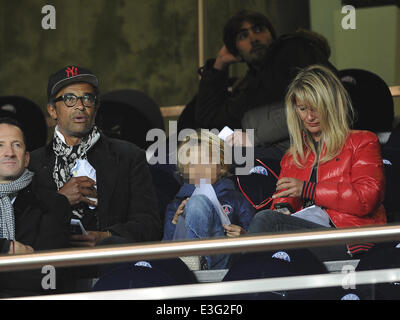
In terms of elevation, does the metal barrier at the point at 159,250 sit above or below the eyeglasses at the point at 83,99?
below

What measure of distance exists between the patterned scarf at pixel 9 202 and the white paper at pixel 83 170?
0.88 ft

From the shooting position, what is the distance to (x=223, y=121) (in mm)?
3338

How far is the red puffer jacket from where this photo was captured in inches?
98.8

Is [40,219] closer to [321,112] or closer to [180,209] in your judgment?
[180,209]

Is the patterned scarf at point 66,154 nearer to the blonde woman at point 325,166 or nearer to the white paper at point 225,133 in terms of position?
the white paper at point 225,133

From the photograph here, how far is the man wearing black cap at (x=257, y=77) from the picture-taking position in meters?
3.11

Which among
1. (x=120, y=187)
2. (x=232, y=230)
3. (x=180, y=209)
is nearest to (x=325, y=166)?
(x=232, y=230)

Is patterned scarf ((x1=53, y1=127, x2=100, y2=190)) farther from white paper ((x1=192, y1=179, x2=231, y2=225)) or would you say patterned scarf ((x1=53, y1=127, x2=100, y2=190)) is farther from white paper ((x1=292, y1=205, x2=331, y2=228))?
white paper ((x1=292, y1=205, x2=331, y2=228))

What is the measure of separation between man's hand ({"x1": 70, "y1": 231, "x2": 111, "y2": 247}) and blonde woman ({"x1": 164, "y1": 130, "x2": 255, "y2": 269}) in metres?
0.25

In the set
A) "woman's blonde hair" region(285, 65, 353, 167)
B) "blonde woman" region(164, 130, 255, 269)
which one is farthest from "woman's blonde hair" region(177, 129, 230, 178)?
"woman's blonde hair" region(285, 65, 353, 167)

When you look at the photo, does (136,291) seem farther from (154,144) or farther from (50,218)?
(154,144)

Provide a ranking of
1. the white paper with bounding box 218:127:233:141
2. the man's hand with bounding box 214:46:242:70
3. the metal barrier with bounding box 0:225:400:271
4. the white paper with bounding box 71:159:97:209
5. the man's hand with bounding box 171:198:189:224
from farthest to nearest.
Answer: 1. the man's hand with bounding box 214:46:242:70
2. the white paper with bounding box 218:127:233:141
3. the white paper with bounding box 71:159:97:209
4. the man's hand with bounding box 171:198:189:224
5. the metal barrier with bounding box 0:225:400:271

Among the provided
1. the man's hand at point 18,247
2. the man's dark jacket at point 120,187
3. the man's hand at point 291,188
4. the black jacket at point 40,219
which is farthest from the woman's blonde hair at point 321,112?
the man's hand at point 18,247
